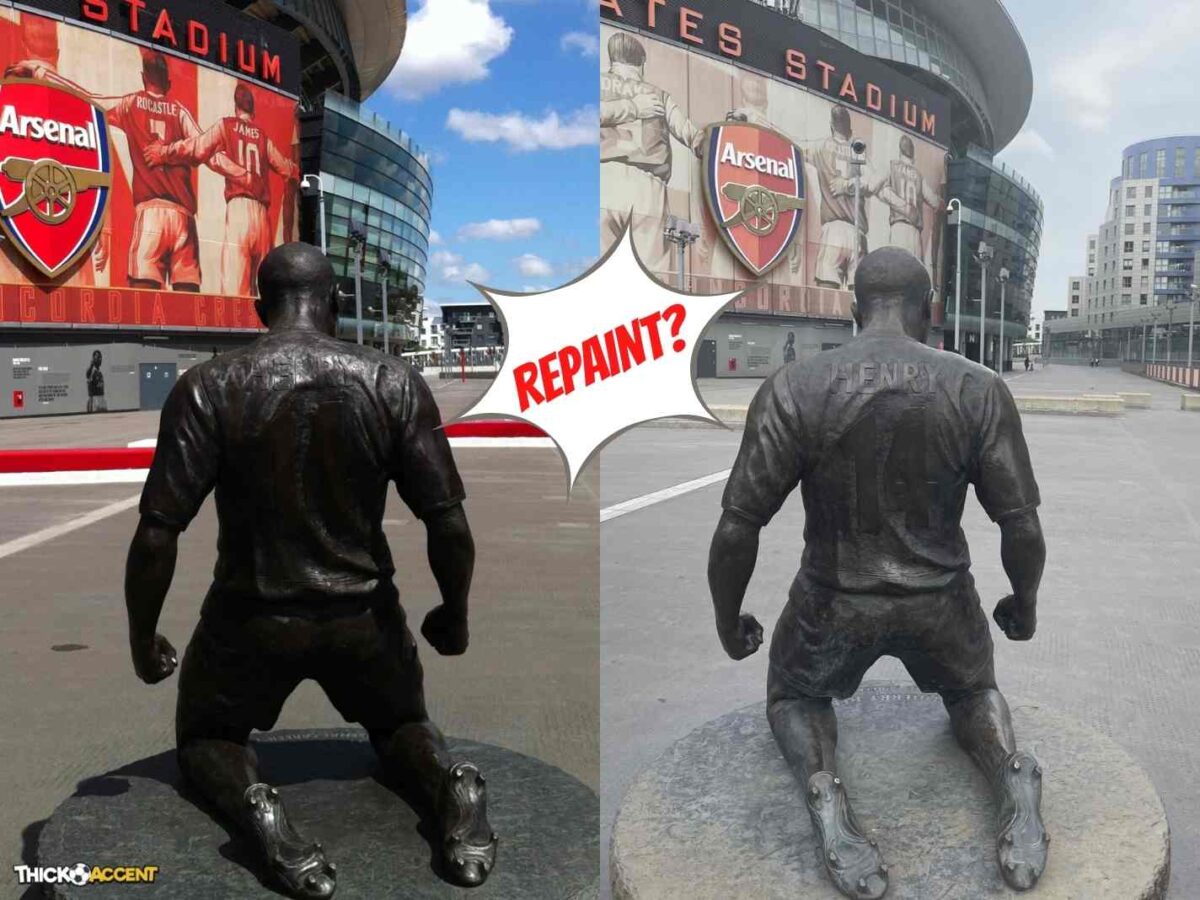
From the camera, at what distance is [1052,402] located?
22891mm

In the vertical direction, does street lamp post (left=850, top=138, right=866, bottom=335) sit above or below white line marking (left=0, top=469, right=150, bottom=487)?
above

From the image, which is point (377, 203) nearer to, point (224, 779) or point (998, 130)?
point (224, 779)

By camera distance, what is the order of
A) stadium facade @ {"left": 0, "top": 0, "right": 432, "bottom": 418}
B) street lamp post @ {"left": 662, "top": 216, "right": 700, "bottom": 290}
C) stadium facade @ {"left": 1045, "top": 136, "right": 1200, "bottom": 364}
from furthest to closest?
stadium facade @ {"left": 1045, "top": 136, "right": 1200, "bottom": 364} < street lamp post @ {"left": 662, "top": 216, "right": 700, "bottom": 290} < stadium facade @ {"left": 0, "top": 0, "right": 432, "bottom": 418}

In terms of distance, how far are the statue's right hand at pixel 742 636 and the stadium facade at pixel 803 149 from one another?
26.1 m

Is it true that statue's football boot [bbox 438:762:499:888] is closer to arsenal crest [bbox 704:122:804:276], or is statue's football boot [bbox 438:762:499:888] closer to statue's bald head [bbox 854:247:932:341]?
statue's bald head [bbox 854:247:932:341]

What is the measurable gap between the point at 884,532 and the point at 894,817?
2.86ft

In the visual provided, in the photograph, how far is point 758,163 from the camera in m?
40.1

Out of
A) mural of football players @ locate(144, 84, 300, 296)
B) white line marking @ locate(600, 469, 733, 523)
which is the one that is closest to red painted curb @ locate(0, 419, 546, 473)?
white line marking @ locate(600, 469, 733, 523)

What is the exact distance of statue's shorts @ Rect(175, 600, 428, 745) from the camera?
103 inches

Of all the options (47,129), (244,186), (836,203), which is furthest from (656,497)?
(836,203)

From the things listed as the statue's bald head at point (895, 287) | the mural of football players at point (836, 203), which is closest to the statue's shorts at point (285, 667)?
the statue's bald head at point (895, 287)

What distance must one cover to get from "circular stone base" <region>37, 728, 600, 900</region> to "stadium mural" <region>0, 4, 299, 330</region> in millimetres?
30382

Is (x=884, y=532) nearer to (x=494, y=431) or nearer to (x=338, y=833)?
(x=338, y=833)

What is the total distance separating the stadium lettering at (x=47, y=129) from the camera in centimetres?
2745
